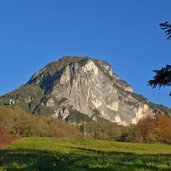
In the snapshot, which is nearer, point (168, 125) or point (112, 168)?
point (112, 168)

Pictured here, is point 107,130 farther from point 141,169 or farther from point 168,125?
point 141,169

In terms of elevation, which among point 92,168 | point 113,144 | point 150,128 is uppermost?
point 150,128

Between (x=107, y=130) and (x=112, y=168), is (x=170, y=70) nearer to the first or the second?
(x=112, y=168)

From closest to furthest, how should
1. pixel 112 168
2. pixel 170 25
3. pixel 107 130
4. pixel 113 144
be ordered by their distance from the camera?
pixel 112 168, pixel 170 25, pixel 113 144, pixel 107 130

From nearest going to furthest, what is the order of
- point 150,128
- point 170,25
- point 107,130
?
point 170,25, point 150,128, point 107,130

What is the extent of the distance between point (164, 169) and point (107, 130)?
144704 millimetres

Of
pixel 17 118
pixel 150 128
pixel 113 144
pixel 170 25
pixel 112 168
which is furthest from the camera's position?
pixel 17 118

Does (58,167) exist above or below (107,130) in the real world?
below

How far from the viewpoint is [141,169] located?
15.2m

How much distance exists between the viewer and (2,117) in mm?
116312

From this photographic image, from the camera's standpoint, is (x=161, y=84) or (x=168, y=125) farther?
(x=168, y=125)

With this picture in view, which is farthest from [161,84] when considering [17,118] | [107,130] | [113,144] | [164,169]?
[107,130]

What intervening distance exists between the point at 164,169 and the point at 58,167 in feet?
11.4

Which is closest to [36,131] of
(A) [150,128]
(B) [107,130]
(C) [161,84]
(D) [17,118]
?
(D) [17,118]
